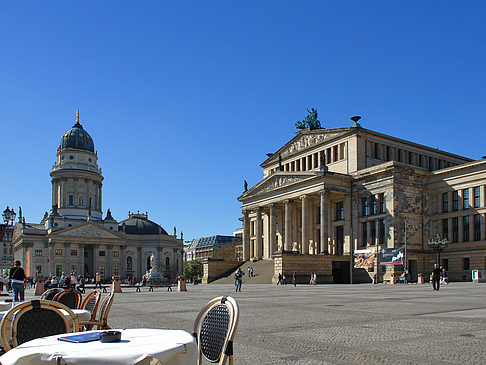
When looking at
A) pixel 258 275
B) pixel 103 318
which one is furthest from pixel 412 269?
pixel 103 318

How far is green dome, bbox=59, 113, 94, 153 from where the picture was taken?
411ft

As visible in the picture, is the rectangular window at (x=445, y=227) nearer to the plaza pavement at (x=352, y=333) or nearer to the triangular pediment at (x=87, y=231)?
the plaza pavement at (x=352, y=333)

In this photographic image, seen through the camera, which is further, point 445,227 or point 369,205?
point 369,205

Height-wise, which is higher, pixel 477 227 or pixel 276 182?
pixel 276 182

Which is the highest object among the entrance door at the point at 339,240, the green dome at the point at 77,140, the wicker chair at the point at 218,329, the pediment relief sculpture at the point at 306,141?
the green dome at the point at 77,140

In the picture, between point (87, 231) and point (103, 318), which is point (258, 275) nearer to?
point (103, 318)

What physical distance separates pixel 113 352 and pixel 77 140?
422 ft

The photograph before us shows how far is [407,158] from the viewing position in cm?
6894

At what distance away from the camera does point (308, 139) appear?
71938 millimetres

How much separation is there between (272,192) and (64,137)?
3029 inches

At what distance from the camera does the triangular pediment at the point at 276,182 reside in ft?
208

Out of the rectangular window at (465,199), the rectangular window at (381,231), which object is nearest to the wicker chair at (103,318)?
the rectangular window at (381,231)

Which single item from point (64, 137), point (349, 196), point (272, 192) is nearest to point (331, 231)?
point (349, 196)

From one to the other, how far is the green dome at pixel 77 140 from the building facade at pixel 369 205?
69.2m
